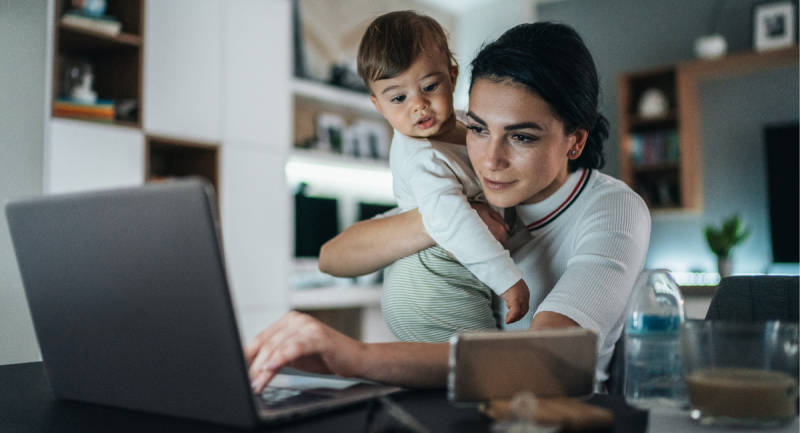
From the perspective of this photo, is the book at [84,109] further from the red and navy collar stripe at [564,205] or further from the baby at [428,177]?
the red and navy collar stripe at [564,205]

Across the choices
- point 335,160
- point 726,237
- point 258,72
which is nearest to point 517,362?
point 258,72

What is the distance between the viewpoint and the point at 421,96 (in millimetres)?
1408

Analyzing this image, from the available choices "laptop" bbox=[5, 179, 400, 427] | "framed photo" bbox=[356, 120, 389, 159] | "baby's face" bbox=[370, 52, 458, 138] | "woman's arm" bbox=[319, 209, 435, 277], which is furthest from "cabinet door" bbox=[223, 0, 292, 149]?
"laptop" bbox=[5, 179, 400, 427]

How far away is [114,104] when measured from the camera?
2.82 m

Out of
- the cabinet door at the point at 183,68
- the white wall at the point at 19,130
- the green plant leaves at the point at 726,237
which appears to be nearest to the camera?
the white wall at the point at 19,130

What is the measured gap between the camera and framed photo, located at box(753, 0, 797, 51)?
4.14m

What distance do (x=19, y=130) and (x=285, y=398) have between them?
2345 mm

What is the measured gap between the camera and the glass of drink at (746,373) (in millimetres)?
573

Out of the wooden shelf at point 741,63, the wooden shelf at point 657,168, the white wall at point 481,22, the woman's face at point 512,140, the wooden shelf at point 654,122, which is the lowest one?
the woman's face at point 512,140

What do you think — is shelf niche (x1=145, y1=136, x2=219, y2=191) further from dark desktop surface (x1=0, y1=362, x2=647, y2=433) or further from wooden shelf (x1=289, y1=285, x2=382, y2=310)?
dark desktop surface (x1=0, y1=362, x2=647, y2=433)

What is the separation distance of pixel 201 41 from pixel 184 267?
9.45ft

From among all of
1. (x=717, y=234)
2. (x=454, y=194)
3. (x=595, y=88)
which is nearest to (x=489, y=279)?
(x=454, y=194)

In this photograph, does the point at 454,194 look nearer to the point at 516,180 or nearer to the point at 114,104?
the point at 516,180

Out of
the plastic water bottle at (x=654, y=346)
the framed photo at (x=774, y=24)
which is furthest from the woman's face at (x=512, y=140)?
the framed photo at (x=774, y=24)
